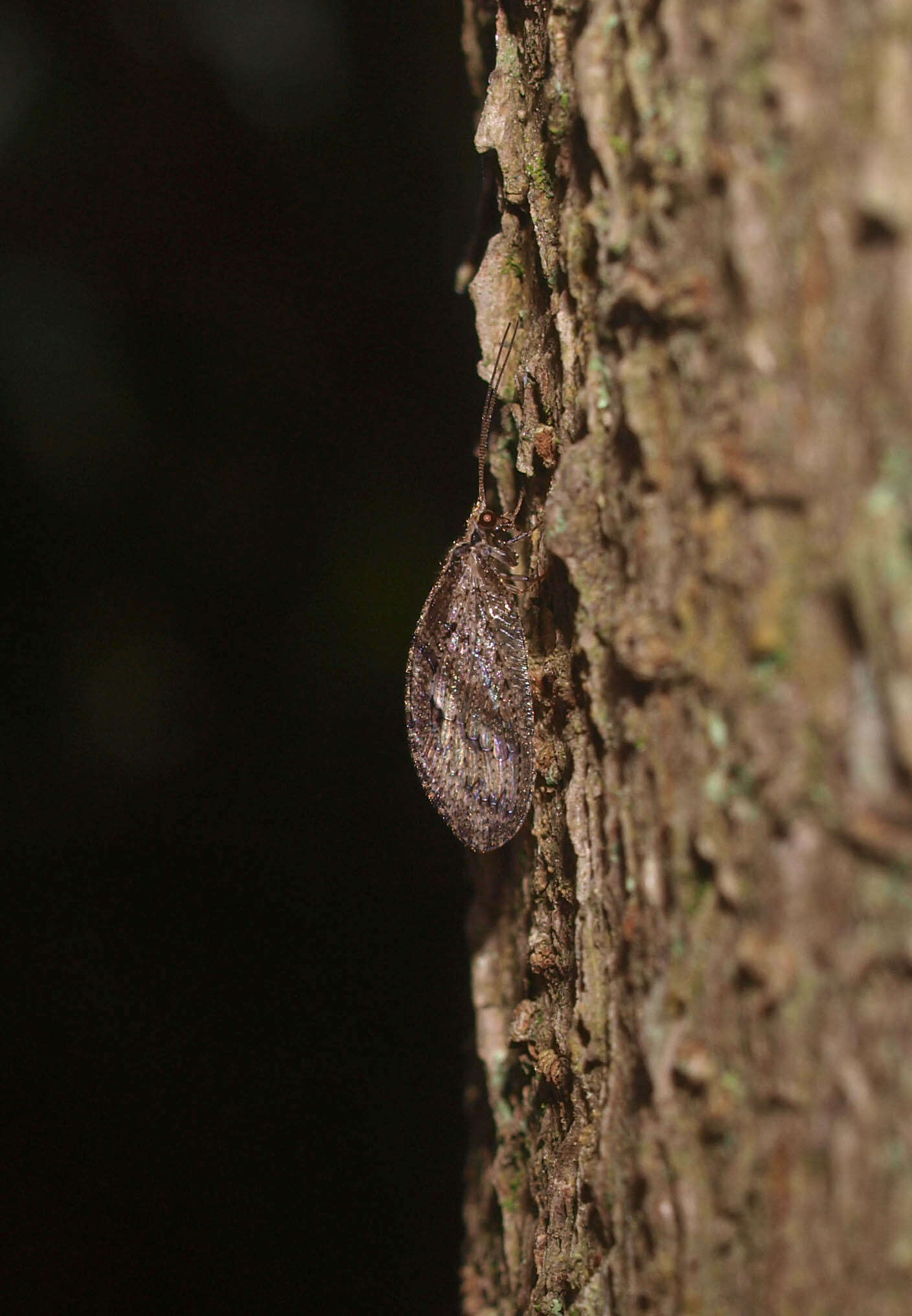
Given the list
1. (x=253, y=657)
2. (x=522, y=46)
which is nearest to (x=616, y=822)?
(x=522, y=46)

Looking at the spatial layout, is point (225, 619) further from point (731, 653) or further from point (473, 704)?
point (731, 653)

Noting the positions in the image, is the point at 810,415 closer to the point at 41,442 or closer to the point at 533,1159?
the point at 533,1159

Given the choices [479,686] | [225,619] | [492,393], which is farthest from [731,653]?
[225,619]

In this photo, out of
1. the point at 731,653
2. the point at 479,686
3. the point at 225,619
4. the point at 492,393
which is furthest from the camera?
the point at 225,619

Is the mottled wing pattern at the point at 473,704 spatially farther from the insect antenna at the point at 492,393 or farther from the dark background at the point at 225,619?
the dark background at the point at 225,619

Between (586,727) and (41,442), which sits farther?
(41,442)

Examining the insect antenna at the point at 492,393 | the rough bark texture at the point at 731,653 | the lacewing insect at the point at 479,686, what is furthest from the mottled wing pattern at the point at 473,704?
the rough bark texture at the point at 731,653

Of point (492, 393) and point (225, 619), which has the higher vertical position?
point (225, 619)
